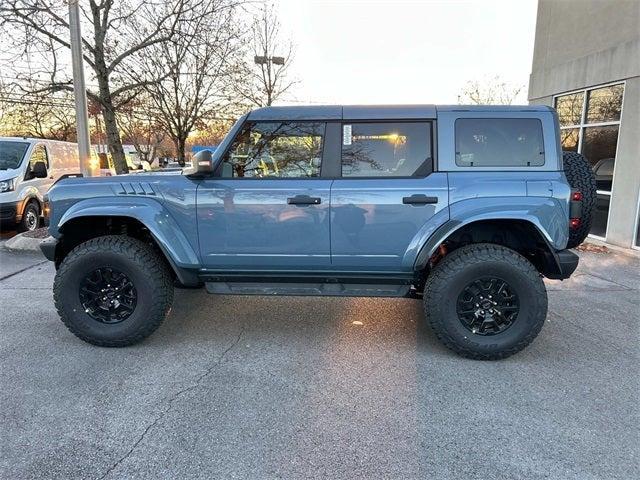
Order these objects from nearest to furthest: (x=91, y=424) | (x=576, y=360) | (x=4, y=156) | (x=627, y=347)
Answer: (x=91, y=424)
(x=576, y=360)
(x=627, y=347)
(x=4, y=156)

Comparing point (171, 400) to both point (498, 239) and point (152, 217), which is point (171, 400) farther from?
point (498, 239)

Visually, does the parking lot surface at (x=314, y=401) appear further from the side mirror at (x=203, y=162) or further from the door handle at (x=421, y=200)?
the side mirror at (x=203, y=162)

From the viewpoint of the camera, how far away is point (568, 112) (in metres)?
9.21

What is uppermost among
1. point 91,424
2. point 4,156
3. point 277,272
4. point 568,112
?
point 568,112

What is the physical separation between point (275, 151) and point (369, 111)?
2.75ft

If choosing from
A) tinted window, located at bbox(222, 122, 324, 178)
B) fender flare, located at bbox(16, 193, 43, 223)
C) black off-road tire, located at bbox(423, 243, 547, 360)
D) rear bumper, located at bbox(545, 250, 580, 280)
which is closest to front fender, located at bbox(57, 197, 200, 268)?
tinted window, located at bbox(222, 122, 324, 178)

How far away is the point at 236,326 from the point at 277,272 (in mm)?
871

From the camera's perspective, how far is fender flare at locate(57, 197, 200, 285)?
3514 mm

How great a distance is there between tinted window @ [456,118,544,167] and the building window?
5577mm

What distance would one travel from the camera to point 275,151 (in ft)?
11.9

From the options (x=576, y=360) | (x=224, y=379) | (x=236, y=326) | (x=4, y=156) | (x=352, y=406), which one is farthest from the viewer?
(x=4, y=156)

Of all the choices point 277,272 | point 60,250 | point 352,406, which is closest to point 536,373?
point 352,406

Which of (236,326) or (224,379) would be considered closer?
(224,379)

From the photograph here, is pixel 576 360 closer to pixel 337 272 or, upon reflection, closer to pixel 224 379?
pixel 337 272
